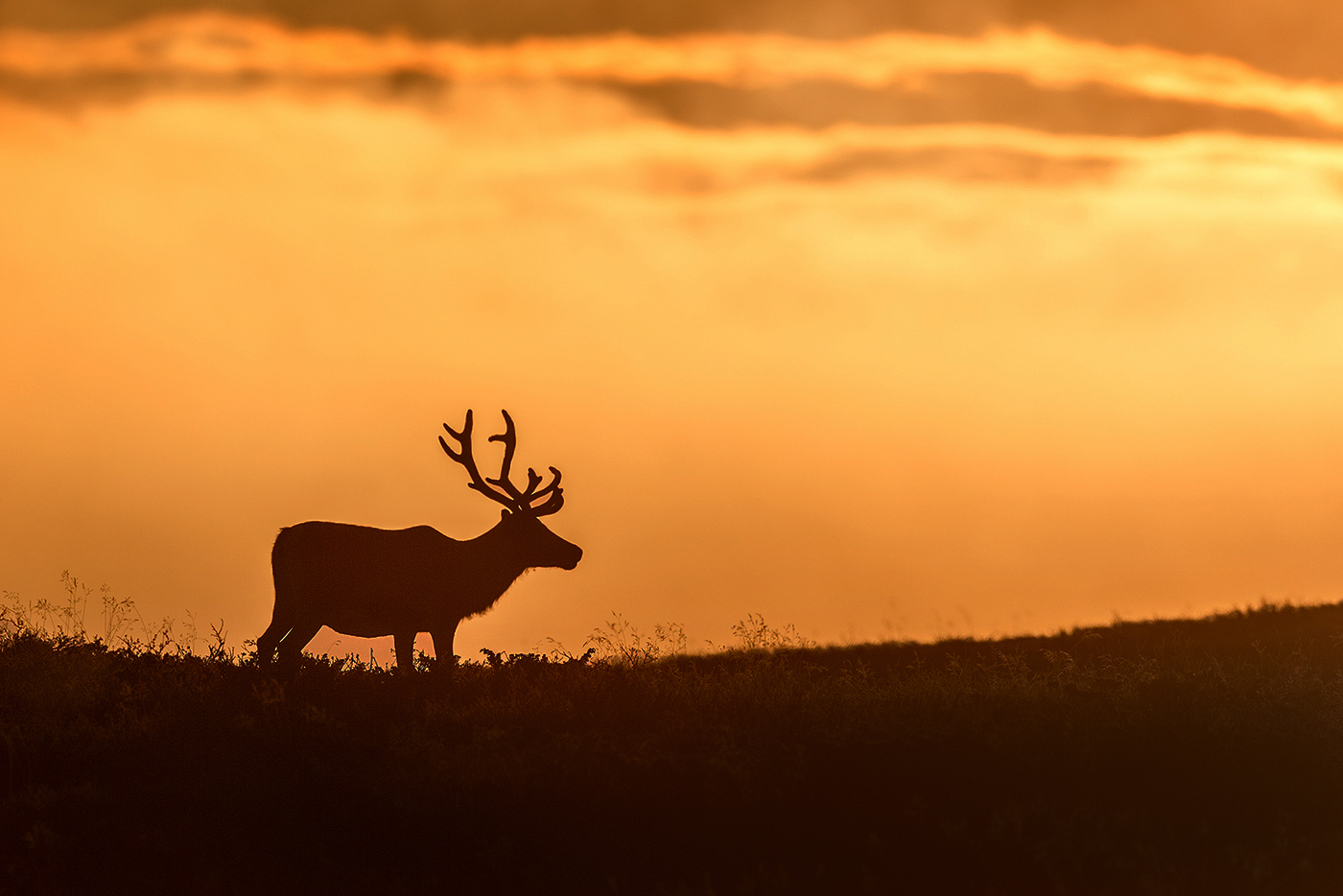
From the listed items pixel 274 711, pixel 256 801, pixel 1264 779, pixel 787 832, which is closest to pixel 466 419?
pixel 274 711

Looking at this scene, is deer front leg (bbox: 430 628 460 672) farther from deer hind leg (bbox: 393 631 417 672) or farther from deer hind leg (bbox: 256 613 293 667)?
deer hind leg (bbox: 256 613 293 667)

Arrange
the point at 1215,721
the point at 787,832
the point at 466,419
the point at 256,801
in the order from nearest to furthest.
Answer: the point at 787,832 < the point at 256,801 < the point at 1215,721 < the point at 466,419

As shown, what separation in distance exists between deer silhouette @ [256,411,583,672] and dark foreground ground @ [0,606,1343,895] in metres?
2.50

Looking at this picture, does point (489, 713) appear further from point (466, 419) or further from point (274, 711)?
point (466, 419)

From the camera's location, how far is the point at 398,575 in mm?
14641

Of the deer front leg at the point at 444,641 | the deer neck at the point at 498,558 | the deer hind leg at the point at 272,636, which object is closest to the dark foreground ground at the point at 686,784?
the deer hind leg at the point at 272,636

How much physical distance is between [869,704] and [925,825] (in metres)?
1.68

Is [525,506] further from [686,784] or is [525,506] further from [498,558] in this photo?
[686,784]

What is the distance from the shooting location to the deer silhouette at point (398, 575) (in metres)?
14.3

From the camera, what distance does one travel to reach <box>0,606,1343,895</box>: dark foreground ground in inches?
328

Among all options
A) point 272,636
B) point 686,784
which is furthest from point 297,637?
point 686,784

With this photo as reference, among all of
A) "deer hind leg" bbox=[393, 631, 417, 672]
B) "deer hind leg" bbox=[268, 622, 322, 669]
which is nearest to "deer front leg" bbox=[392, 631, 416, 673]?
"deer hind leg" bbox=[393, 631, 417, 672]

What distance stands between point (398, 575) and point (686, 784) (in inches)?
247

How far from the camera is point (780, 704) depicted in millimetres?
10367
